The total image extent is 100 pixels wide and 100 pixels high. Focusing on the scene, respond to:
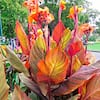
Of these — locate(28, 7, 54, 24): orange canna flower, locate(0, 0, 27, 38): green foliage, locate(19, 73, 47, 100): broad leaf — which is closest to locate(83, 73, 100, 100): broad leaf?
locate(19, 73, 47, 100): broad leaf

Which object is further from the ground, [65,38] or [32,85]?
[65,38]

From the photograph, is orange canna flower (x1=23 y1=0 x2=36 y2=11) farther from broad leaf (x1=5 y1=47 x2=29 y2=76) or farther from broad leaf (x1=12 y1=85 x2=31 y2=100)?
broad leaf (x1=12 y1=85 x2=31 y2=100)

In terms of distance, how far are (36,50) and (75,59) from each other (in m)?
0.12

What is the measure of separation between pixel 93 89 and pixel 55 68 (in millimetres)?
125

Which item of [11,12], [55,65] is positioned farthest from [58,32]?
[11,12]

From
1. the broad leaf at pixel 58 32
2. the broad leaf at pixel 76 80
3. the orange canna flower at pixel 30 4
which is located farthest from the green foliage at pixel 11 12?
the broad leaf at pixel 76 80

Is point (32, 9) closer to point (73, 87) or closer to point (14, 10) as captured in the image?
point (73, 87)

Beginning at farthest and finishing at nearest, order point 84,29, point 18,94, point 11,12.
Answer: point 11,12
point 84,29
point 18,94

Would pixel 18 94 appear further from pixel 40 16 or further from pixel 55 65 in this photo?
pixel 40 16

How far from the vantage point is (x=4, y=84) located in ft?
2.33

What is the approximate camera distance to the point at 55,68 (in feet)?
2.44

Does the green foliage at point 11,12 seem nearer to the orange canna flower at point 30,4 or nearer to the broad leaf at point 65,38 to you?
the orange canna flower at point 30,4

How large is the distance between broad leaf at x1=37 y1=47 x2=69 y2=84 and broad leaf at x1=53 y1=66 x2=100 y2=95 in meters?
0.02

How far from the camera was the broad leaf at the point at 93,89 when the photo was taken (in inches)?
30.7
